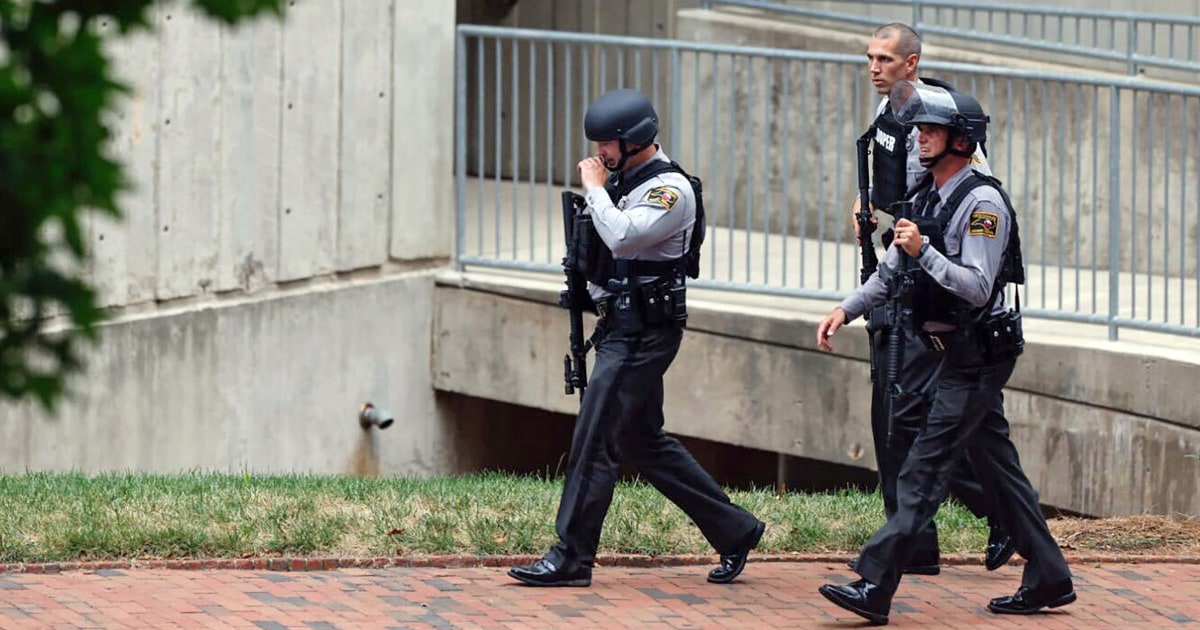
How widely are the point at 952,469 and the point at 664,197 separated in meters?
1.19

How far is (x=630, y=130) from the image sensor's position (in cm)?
632

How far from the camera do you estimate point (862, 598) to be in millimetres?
6043

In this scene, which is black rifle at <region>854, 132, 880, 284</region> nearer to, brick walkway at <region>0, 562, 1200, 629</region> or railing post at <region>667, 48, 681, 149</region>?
brick walkway at <region>0, 562, 1200, 629</region>

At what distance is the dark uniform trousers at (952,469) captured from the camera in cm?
605

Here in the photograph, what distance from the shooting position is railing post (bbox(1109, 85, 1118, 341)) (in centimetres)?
919

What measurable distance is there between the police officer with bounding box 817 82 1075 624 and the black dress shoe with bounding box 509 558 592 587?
2.76 feet

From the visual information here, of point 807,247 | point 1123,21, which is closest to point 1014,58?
point 1123,21

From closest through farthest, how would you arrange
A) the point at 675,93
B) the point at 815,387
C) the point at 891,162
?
the point at 891,162 < the point at 815,387 < the point at 675,93

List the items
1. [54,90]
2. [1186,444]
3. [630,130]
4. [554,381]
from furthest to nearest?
[554,381] → [1186,444] → [630,130] → [54,90]

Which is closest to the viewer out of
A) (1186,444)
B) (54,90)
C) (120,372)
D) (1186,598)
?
(54,90)

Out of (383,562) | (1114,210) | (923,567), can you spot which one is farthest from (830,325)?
(1114,210)

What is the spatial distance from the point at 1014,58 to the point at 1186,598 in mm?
6315

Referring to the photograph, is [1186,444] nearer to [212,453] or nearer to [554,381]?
[554,381]

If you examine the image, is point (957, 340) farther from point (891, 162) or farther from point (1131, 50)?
point (1131, 50)
